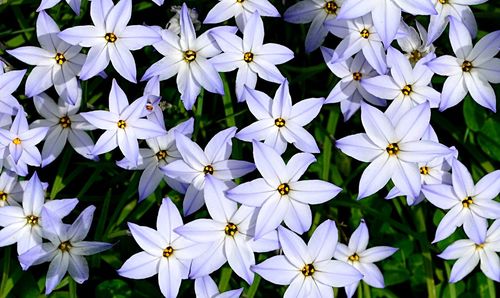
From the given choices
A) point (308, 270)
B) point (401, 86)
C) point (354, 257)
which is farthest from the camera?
point (354, 257)

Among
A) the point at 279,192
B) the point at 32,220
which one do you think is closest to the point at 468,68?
the point at 279,192

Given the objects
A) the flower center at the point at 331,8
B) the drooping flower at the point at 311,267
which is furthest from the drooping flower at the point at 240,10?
the drooping flower at the point at 311,267

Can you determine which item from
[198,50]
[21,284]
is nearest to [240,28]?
[198,50]

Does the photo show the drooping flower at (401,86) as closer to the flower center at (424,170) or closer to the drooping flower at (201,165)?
the flower center at (424,170)

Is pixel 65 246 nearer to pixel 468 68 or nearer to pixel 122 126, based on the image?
pixel 122 126

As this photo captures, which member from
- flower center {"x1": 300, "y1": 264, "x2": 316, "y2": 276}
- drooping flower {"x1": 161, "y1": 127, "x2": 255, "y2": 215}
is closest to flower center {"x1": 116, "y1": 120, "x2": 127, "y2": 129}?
drooping flower {"x1": 161, "y1": 127, "x2": 255, "y2": 215}
